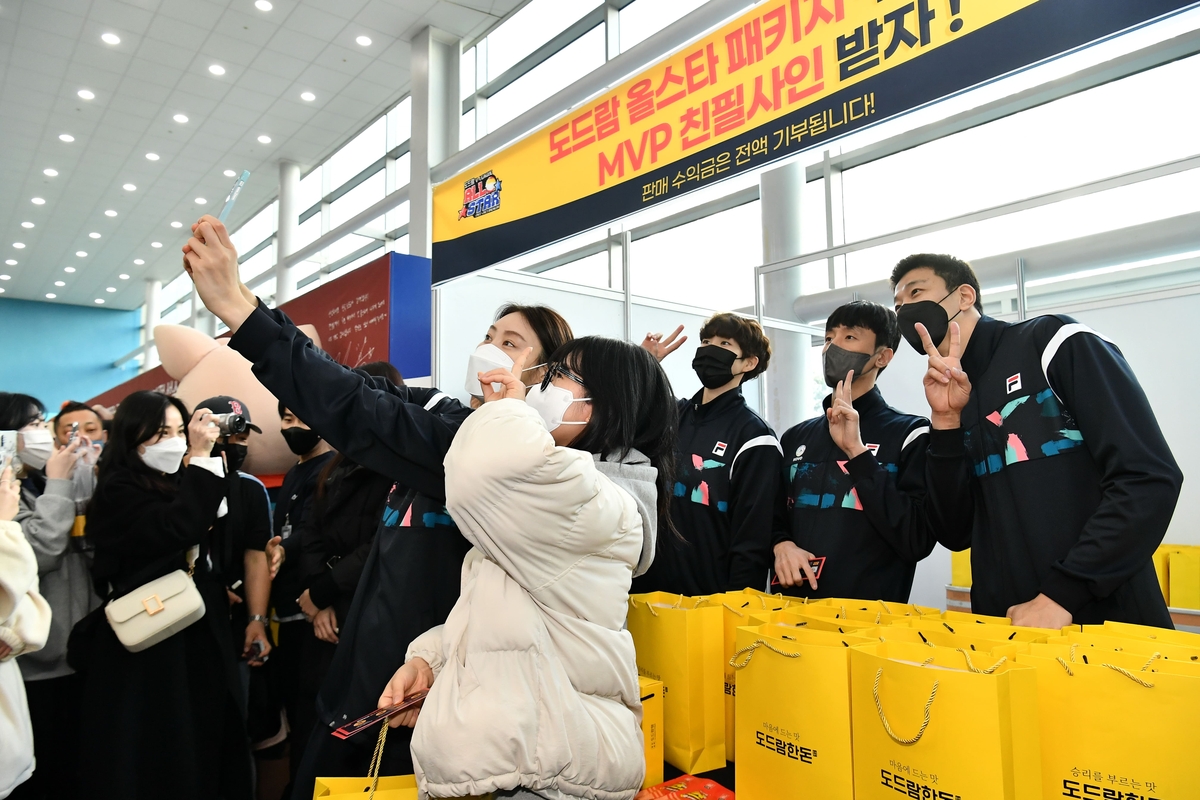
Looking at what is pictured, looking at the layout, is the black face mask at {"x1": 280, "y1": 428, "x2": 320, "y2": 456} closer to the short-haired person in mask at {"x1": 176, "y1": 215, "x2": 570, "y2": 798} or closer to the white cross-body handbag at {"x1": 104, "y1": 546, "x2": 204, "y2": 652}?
the white cross-body handbag at {"x1": 104, "y1": 546, "x2": 204, "y2": 652}

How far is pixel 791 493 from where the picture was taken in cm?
213

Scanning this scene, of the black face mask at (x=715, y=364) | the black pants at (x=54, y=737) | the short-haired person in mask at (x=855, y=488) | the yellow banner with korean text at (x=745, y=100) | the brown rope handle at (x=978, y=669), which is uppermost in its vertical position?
the yellow banner with korean text at (x=745, y=100)

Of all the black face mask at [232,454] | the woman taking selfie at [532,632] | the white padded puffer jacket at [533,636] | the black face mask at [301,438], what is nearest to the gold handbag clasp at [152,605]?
the black face mask at [232,454]

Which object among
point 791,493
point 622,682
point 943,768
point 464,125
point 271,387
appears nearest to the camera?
point 943,768

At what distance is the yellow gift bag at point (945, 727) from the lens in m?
0.90

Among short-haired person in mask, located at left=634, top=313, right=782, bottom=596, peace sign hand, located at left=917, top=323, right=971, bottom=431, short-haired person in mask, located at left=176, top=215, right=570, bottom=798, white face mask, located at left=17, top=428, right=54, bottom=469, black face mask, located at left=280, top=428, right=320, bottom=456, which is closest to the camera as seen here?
short-haired person in mask, located at left=176, top=215, right=570, bottom=798

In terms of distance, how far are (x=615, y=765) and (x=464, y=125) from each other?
7.05 meters

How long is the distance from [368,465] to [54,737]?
1.89 meters

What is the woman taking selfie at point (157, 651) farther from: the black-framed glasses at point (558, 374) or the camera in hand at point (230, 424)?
the black-framed glasses at point (558, 374)

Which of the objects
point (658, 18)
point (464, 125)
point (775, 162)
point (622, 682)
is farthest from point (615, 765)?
point (464, 125)

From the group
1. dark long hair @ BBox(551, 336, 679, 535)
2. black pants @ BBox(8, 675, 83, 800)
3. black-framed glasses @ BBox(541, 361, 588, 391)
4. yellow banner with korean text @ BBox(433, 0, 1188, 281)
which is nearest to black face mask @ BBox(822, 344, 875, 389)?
yellow banner with korean text @ BBox(433, 0, 1188, 281)

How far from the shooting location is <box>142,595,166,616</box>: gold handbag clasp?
2135mm

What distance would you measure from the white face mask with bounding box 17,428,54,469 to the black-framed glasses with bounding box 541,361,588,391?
2442 millimetres

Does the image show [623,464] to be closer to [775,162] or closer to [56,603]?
[775,162]
